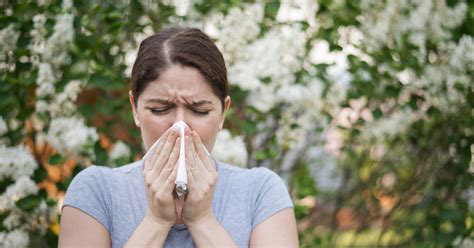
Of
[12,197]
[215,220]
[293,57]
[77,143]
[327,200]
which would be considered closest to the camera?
[215,220]

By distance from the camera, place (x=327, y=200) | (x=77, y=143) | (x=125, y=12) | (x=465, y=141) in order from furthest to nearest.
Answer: (x=327, y=200) < (x=465, y=141) < (x=125, y=12) < (x=77, y=143)

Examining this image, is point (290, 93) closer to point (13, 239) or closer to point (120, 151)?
point (120, 151)

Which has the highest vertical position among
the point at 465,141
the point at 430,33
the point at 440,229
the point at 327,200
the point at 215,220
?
the point at 430,33

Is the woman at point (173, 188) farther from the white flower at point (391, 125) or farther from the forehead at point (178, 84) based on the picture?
the white flower at point (391, 125)

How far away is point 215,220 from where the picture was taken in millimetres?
1921

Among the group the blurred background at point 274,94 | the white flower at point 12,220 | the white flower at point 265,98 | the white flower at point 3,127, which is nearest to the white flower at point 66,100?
the blurred background at point 274,94

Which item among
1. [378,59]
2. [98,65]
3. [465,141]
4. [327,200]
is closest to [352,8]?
[378,59]

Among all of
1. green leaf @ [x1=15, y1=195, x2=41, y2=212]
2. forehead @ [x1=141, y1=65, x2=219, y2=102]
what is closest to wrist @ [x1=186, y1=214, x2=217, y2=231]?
forehead @ [x1=141, y1=65, x2=219, y2=102]

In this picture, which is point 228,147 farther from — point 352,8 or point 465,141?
point 465,141

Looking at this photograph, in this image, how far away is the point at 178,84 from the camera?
1.94 meters

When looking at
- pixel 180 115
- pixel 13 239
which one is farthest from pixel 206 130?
pixel 13 239

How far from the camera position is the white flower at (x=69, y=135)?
285 centimetres

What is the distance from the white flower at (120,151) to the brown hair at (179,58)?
0.98 meters

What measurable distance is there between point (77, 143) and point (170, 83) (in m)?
1.03
